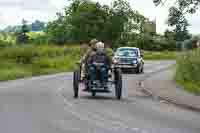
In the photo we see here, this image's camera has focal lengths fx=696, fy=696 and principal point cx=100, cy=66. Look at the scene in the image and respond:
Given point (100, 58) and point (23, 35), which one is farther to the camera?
point (23, 35)

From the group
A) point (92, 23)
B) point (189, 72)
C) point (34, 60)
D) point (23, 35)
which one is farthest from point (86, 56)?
point (23, 35)

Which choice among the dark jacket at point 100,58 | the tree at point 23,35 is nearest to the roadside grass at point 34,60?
the dark jacket at point 100,58

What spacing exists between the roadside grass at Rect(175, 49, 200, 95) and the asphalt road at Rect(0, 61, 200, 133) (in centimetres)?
463

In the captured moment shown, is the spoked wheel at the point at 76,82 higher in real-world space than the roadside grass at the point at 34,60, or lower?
higher

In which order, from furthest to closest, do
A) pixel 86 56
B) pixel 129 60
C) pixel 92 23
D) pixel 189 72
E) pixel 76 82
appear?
pixel 92 23 < pixel 129 60 < pixel 189 72 < pixel 86 56 < pixel 76 82

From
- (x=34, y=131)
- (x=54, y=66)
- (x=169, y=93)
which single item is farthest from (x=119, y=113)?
(x=54, y=66)

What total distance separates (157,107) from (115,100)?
271 cm

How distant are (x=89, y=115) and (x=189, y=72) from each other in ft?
49.4

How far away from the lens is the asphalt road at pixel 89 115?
14.0m

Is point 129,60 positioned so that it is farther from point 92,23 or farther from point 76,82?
A: point 92,23

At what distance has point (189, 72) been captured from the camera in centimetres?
3134

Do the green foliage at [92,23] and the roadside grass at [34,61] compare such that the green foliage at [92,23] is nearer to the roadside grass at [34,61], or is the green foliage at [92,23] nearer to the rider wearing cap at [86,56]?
the roadside grass at [34,61]

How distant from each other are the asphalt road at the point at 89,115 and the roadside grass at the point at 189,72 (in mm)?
4625

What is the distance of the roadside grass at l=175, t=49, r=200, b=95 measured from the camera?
28.6 m
